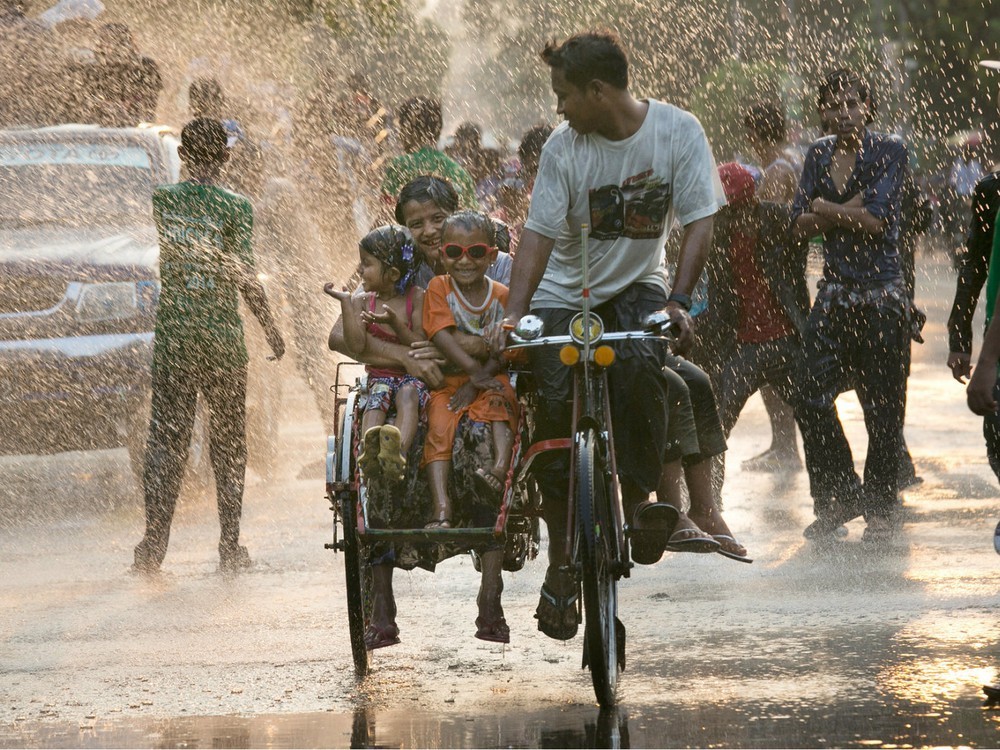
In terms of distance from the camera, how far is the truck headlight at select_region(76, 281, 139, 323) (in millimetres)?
10703

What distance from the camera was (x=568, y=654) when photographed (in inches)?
268

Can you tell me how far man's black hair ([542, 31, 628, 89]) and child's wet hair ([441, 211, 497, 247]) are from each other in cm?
56

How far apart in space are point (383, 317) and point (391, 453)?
0.53m

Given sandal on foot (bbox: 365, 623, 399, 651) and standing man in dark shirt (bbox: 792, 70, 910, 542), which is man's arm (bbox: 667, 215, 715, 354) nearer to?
sandal on foot (bbox: 365, 623, 399, 651)

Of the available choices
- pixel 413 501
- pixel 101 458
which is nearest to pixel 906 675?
pixel 413 501

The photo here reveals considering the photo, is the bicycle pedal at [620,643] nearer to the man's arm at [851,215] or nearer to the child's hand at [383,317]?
the child's hand at [383,317]

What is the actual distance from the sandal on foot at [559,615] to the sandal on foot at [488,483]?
0.36m

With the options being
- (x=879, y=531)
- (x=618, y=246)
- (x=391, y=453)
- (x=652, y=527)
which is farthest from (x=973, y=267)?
(x=879, y=531)

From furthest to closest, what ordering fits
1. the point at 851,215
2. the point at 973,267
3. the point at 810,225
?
the point at 810,225 < the point at 851,215 < the point at 973,267

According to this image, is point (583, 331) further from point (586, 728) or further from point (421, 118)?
point (421, 118)

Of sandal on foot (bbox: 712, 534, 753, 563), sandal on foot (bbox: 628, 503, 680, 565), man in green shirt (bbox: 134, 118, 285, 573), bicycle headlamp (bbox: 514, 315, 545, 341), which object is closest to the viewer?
bicycle headlamp (bbox: 514, 315, 545, 341)

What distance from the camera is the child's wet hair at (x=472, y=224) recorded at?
6332 mm

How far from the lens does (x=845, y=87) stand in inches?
358

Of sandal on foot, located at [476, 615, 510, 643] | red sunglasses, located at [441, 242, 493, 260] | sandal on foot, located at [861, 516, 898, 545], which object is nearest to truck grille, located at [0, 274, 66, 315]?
sandal on foot, located at [861, 516, 898, 545]
